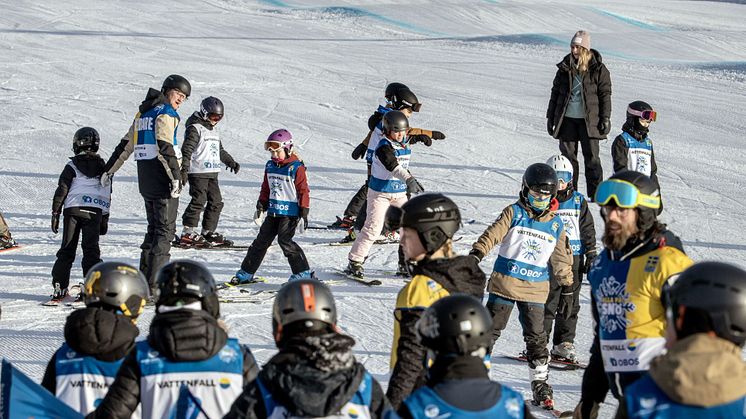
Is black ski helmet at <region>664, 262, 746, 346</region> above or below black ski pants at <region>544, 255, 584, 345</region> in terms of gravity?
above

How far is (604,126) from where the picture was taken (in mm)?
12734

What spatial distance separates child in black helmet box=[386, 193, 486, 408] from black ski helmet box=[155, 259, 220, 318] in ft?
2.95

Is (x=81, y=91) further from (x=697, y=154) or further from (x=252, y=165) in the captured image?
(x=697, y=154)

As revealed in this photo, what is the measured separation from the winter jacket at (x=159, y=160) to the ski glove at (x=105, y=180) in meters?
0.04

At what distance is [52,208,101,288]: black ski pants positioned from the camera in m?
9.45

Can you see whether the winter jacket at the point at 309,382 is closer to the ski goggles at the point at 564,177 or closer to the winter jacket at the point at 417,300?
the winter jacket at the point at 417,300

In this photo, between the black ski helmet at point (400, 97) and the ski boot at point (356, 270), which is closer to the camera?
the ski boot at point (356, 270)

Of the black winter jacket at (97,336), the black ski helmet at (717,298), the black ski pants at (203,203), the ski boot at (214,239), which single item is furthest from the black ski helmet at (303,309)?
the black ski pants at (203,203)

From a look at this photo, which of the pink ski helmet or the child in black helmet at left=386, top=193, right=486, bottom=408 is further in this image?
the pink ski helmet

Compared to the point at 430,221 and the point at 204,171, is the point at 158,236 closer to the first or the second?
the point at 204,171

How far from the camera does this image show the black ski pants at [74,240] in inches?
372

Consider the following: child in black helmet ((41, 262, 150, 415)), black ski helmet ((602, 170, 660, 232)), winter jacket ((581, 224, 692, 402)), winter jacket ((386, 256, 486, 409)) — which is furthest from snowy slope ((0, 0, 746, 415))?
child in black helmet ((41, 262, 150, 415))

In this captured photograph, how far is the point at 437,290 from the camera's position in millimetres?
4789

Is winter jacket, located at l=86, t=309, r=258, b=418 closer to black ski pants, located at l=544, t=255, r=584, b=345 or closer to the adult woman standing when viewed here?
black ski pants, located at l=544, t=255, r=584, b=345
